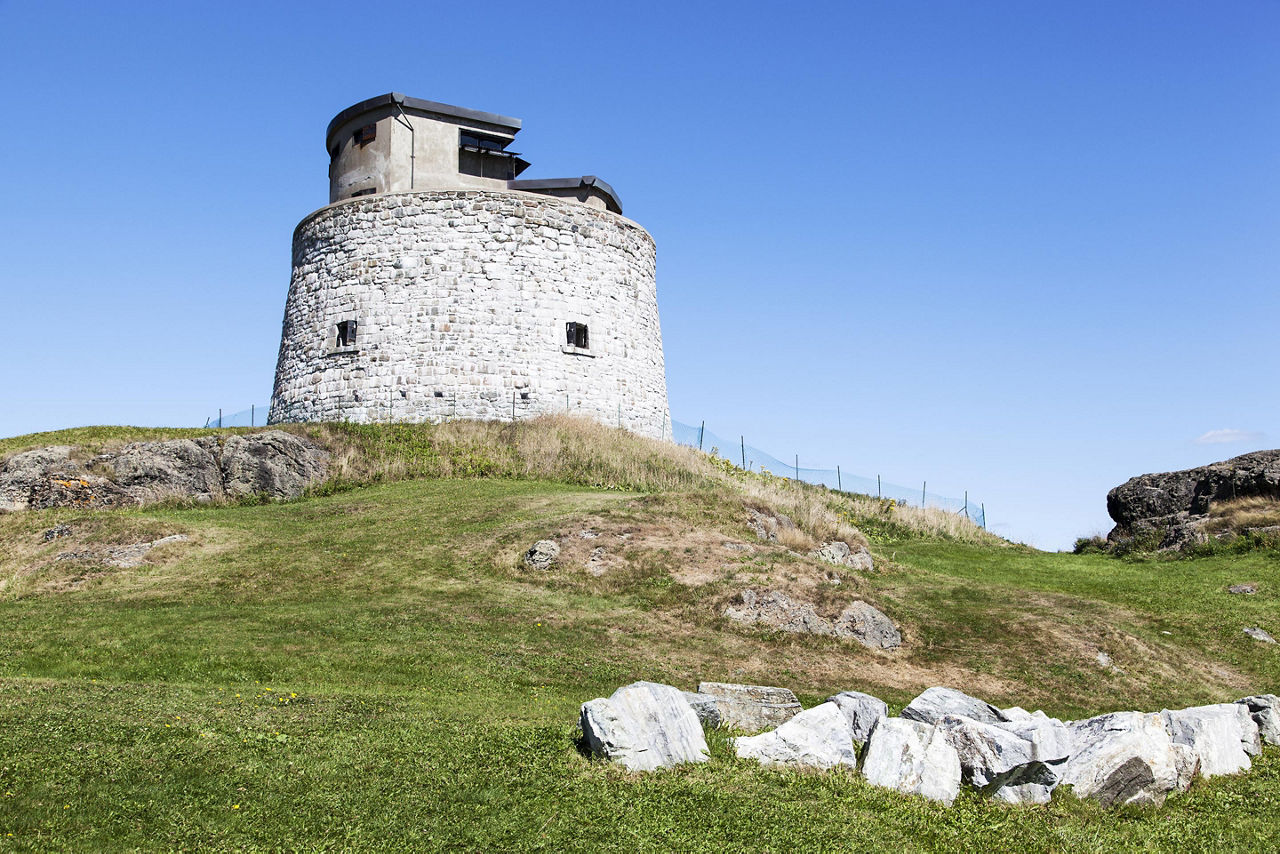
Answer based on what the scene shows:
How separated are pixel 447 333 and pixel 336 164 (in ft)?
32.0

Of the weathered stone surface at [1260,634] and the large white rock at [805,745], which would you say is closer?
the large white rock at [805,745]

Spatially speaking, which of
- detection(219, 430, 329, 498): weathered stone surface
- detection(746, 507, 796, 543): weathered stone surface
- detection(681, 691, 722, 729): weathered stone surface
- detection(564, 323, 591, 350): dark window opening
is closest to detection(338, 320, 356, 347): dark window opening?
detection(219, 430, 329, 498): weathered stone surface

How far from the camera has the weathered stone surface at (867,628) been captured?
17.4 meters

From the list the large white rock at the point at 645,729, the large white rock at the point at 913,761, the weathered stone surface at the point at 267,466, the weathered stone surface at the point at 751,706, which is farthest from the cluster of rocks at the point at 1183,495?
the weathered stone surface at the point at 267,466

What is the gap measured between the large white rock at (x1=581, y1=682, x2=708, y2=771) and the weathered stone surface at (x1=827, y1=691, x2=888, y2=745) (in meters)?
1.87

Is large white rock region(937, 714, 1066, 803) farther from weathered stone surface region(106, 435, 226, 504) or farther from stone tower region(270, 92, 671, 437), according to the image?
stone tower region(270, 92, 671, 437)

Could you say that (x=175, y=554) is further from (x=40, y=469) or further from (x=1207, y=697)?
(x=1207, y=697)

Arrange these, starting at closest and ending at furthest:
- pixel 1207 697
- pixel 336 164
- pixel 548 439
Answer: pixel 1207 697
pixel 548 439
pixel 336 164

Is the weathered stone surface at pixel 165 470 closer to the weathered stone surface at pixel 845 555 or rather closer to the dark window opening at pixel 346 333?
the dark window opening at pixel 346 333

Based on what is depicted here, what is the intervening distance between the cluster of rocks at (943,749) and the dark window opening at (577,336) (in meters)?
24.5

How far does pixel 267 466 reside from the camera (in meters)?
26.4

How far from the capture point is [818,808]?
866cm

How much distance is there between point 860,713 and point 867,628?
6.70 meters

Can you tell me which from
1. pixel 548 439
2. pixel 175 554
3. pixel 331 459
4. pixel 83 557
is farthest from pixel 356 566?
pixel 548 439
